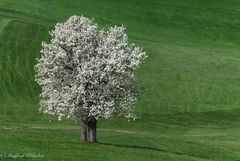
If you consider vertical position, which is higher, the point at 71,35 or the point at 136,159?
the point at 71,35

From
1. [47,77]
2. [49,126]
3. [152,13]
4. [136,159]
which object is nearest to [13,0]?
[152,13]

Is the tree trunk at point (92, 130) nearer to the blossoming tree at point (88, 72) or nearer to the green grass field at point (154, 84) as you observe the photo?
the blossoming tree at point (88, 72)

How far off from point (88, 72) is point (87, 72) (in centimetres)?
10

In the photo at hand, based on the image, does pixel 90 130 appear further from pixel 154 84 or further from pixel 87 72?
pixel 154 84

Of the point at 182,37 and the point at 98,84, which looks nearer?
the point at 98,84

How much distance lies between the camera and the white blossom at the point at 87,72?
55.8m

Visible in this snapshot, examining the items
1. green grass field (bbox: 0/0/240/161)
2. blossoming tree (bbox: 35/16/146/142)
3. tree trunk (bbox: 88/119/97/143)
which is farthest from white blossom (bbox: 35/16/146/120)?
green grass field (bbox: 0/0/240/161)

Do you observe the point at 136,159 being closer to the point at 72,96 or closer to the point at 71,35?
the point at 72,96

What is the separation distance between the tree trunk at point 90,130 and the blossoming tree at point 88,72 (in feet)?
0.33

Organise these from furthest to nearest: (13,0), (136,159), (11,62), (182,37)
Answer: (13,0) < (182,37) < (11,62) < (136,159)

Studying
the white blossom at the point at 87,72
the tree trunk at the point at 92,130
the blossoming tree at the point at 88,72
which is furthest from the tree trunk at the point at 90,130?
the white blossom at the point at 87,72

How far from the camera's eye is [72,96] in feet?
183

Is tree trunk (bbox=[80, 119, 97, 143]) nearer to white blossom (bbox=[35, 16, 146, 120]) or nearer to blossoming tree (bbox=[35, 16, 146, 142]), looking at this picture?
blossoming tree (bbox=[35, 16, 146, 142])

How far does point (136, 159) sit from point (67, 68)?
1386cm
